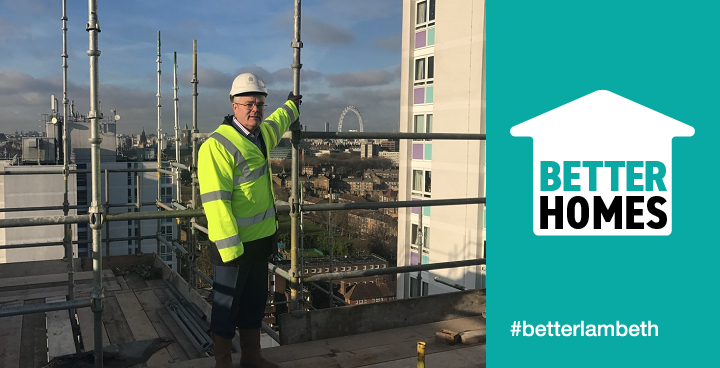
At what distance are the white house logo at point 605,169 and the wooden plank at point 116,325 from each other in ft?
11.0

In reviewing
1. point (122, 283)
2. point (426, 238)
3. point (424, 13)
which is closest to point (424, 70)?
point (424, 13)

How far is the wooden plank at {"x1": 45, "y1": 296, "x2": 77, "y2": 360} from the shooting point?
13.4 ft

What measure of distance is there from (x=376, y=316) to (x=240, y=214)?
1.44m

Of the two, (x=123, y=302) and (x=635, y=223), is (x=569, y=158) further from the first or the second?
(x=123, y=302)

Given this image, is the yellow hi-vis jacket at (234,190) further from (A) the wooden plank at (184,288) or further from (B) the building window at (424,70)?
(B) the building window at (424,70)

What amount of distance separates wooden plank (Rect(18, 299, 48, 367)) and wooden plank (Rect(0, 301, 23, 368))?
31 millimetres

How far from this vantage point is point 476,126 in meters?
15.4

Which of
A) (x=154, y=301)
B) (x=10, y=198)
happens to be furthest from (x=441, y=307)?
(x=10, y=198)

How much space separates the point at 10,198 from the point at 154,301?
1228 inches

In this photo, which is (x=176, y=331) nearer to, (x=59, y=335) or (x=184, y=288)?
(x=59, y=335)

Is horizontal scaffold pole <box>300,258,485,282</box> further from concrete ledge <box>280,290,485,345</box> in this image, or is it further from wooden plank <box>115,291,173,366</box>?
wooden plank <box>115,291,173,366</box>

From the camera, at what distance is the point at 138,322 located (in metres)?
4.92

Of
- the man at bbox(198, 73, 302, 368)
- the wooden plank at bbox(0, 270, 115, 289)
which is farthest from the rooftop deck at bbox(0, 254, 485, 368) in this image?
the man at bbox(198, 73, 302, 368)

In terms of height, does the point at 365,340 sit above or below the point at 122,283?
above
